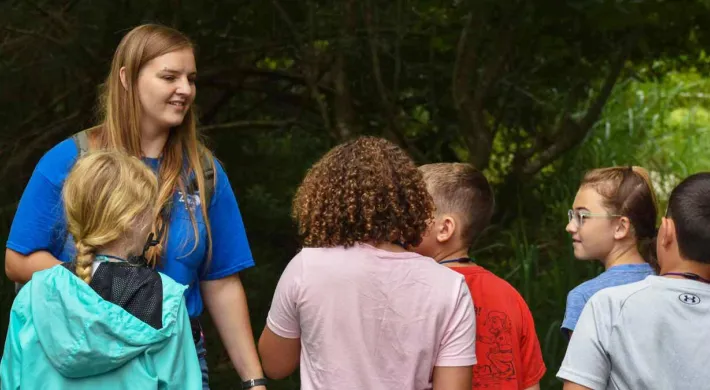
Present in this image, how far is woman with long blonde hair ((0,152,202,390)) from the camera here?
114 inches

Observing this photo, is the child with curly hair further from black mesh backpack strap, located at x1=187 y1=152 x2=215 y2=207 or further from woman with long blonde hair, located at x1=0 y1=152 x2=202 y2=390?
black mesh backpack strap, located at x1=187 y1=152 x2=215 y2=207

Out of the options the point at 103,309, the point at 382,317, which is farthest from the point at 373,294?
the point at 103,309

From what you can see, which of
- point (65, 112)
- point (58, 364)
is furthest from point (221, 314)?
point (65, 112)

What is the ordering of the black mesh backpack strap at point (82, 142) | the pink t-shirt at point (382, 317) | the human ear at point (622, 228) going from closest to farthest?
the pink t-shirt at point (382, 317), the black mesh backpack strap at point (82, 142), the human ear at point (622, 228)

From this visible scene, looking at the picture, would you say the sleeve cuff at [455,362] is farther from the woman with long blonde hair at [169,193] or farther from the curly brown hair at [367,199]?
the woman with long blonde hair at [169,193]

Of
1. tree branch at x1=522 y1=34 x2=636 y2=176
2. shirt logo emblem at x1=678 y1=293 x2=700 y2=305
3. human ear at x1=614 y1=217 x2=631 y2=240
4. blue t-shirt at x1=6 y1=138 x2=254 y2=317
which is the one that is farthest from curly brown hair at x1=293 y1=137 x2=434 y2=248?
tree branch at x1=522 y1=34 x2=636 y2=176

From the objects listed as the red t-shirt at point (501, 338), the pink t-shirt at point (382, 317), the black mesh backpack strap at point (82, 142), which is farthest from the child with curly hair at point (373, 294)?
the black mesh backpack strap at point (82, 142)

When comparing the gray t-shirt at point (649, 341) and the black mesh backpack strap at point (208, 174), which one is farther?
the black mesh backpack strap at point (208, 174)

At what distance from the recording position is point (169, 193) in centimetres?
334

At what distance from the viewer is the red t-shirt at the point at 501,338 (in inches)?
128

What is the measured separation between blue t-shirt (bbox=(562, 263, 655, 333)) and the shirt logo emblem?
23.5 inches

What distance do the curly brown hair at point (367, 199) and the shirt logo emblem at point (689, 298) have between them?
66cm

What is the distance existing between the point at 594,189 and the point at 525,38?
2260 mm

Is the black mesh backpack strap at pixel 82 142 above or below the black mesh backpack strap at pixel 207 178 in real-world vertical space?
above
